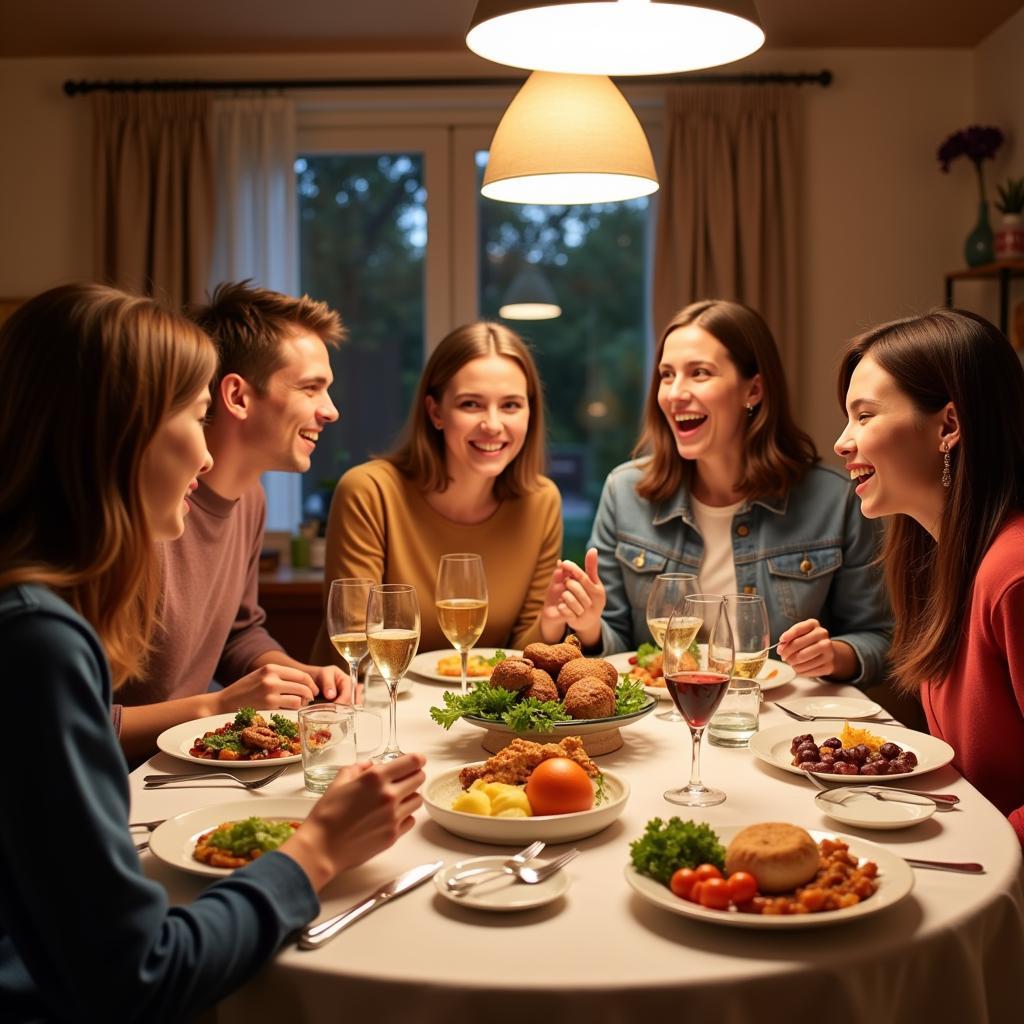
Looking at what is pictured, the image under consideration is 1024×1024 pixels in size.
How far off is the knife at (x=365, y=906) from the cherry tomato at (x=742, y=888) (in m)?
0.33

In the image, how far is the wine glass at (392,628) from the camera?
1761 mm

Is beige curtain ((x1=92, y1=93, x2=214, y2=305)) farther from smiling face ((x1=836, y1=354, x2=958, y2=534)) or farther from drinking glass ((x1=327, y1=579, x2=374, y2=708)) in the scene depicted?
smiling face ((x1=836, y1=354, x2=958, y2=534))

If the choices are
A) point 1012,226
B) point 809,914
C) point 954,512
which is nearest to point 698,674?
point 809,914

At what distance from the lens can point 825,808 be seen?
1.43 metres

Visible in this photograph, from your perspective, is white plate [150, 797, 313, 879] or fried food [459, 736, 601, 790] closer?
white plate [150, 797, 313, 879]

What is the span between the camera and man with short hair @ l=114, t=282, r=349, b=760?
2.42 m

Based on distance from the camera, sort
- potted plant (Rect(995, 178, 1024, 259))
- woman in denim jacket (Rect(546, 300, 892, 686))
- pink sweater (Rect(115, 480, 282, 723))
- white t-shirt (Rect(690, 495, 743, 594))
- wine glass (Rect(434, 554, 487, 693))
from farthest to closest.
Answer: potted plant (Rect(995, 178, 1024, 259)) < white t-shirt (Rect(690, 495, 743, 594)) < woman in denim jacket (Rect(546, 300, 892, 686)) < pink sweater (Rect(115, 480, 282, 723)) < wine glass (Rect(434, 554, 487, 693))

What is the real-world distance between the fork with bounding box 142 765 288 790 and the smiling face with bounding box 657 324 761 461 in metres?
1.59

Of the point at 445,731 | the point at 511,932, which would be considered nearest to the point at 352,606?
the point at 445,731

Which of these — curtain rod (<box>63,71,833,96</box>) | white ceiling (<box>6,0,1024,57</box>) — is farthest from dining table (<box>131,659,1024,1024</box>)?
curtain rod (<box>63,71,833,96</box>)

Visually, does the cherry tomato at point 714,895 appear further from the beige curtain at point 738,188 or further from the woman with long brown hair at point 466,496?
the beige curtain at point 738,188

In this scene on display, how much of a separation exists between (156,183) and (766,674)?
12.5 ft

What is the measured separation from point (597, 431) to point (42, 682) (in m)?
4.38

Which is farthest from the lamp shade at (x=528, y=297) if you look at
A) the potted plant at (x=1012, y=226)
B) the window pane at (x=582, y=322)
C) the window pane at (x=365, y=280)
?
the potted plant at (x=1012, y=226)
